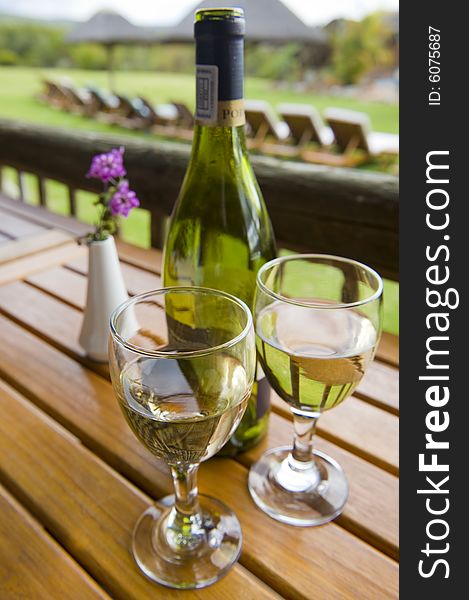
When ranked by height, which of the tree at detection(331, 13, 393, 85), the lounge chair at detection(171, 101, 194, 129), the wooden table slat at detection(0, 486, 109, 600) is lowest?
the wooden table slat at detection(0, 486, 109, 600)

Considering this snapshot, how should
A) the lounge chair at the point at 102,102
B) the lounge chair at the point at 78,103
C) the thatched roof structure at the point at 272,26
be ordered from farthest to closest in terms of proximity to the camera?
the lounge chair at the point at 78,103
the lounge chair at the point at 102,102
the thatched roof structure at the point at 272,26

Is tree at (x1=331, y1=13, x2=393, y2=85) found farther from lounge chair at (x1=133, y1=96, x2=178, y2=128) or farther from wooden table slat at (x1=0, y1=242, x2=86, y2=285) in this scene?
wooden table slat at (x1=0, y1=242, x2=86, y2=285)

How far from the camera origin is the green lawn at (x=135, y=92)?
9523 millimetres

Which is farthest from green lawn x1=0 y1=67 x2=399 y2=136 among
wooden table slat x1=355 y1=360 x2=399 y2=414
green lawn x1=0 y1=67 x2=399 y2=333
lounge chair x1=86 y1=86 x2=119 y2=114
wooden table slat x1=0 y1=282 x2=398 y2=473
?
wooden table slat x1=355 y1=360 x2=399 y2=414

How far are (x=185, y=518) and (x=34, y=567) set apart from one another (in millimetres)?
135

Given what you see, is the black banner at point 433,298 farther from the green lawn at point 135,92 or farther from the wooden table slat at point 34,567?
the green lawn at point 135,92

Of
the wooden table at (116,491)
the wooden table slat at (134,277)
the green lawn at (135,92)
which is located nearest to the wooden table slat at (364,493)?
the wooden table at (116,491)

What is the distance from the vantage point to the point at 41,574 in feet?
1.50

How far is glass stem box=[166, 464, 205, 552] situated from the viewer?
0.50m

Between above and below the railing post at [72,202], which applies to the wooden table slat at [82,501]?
below

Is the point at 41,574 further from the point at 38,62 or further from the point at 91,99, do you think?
the point at 38,62

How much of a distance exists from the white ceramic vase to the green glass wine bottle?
0.32 feet

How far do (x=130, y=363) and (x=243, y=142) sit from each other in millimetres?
322

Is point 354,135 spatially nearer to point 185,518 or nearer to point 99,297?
point 99,297
